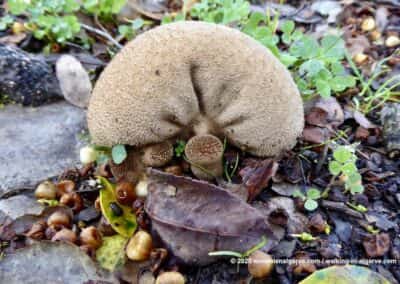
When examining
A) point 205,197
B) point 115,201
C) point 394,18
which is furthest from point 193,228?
point 394,18

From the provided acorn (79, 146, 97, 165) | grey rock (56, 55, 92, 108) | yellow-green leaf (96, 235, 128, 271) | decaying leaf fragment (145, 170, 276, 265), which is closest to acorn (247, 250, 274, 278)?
decaying leaf fragment (145, 170, 276, 265)

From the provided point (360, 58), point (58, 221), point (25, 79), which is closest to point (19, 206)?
point (58, 221)

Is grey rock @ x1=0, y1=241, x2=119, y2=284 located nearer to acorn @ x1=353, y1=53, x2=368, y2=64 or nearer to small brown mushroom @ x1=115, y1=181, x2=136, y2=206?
small brown mushroom @ x1=115, y1=181, x2=136, y2=206

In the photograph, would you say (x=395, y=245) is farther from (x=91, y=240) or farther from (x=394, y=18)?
(x=394, y=18)

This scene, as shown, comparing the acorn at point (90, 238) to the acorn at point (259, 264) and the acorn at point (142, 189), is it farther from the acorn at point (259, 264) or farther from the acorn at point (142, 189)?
the acorn at point (259, 264)

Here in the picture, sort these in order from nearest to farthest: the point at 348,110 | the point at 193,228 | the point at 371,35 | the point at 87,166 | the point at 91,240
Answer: the point at 193,228
the point at 91,240
the point at 87,166
the point at 348,110
the point at 371,35

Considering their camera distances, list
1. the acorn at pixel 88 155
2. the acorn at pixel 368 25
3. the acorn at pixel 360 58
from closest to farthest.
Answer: the acorn at pixel 88 155 → the acorn at pixel 360 58 → the acorn at pixel 368 25

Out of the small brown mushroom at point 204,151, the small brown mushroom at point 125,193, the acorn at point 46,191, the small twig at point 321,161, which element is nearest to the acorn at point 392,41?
the small twig at point 321,161
